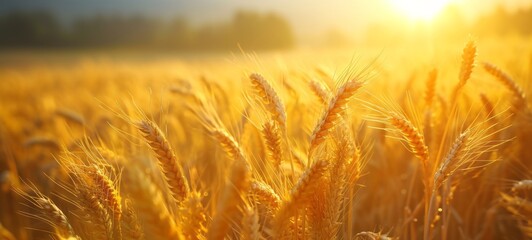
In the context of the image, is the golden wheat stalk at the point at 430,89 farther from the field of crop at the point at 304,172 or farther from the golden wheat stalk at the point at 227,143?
the golden wheat stalk at the point at 227,143

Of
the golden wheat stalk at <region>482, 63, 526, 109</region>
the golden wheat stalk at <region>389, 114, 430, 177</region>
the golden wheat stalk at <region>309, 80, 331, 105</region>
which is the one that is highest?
the golden wheat stalk at <region>482, 63, 526, 109</region>

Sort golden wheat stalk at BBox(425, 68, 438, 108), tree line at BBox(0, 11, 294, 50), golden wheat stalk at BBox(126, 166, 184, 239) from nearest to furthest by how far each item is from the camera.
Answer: golden wheat stalk at BBox(126, 166, 184, 239)
golden wheat stalk at BBox(425, 68, 438, 108)
tree line at BBox(0, 11, 294, 50)

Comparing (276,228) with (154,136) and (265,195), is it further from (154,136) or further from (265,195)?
(154,136)

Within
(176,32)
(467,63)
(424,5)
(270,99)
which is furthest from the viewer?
(176,32)

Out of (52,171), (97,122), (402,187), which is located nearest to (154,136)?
(402,187)

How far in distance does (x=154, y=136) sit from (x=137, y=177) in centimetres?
27

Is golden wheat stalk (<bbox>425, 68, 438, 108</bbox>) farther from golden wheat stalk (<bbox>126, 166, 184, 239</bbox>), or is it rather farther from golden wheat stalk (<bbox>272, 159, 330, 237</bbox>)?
golden wheat stalk (<bbox>126, 166, 184, 239</bbox>)

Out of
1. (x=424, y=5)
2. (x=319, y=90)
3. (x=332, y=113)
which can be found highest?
(x=424, y=5)

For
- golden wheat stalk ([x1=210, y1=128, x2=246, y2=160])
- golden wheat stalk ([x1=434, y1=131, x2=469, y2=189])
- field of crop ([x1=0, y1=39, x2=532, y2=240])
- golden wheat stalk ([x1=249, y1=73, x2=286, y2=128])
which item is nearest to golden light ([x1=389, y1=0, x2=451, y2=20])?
field of crop ([x1=0, y1=39, x2=532, y2=240])

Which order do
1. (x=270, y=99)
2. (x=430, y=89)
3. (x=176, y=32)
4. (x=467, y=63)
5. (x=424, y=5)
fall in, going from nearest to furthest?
(x=270, y=99) → (x=467, y=63) → (x=430, y=89) → (x=424, y=5) → (x=176, y=32)

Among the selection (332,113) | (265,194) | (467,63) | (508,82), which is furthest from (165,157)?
(508,82)

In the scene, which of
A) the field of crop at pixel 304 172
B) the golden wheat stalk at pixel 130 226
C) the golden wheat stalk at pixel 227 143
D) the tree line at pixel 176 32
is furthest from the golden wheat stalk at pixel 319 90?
the tree line at pixel 176 32

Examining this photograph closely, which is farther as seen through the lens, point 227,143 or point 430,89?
point 430,89

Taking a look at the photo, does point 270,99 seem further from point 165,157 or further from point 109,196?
point 109,196
